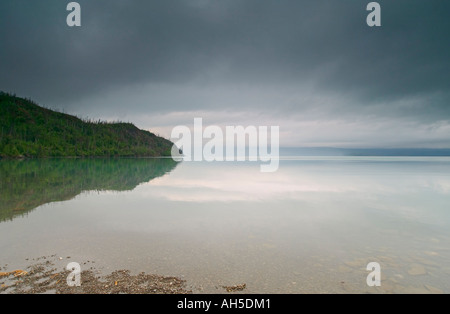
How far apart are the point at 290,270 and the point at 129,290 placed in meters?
5.24

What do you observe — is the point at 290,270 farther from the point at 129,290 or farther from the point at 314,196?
the point at 314,196

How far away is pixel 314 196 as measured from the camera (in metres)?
25.0

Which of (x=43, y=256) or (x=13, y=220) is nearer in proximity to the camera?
(x=43, y=256)

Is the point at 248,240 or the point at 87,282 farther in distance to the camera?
the point at 248,240

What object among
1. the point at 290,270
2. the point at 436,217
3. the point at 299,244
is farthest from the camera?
the point at 436,217

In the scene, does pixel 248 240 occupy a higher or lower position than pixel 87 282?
lower

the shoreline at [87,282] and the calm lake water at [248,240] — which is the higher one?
the shoreline at [87,282]

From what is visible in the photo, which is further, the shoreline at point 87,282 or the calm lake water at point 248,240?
the calm lake water at point 248,240

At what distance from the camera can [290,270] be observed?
8641 mm

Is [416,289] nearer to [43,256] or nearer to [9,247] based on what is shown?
[43,256]

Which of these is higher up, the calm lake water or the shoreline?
the shoreline

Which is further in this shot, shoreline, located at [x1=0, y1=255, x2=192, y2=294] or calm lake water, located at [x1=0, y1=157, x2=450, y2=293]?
calm lake water, located at [x1=0, y1=157, x2=450, y2=293]
